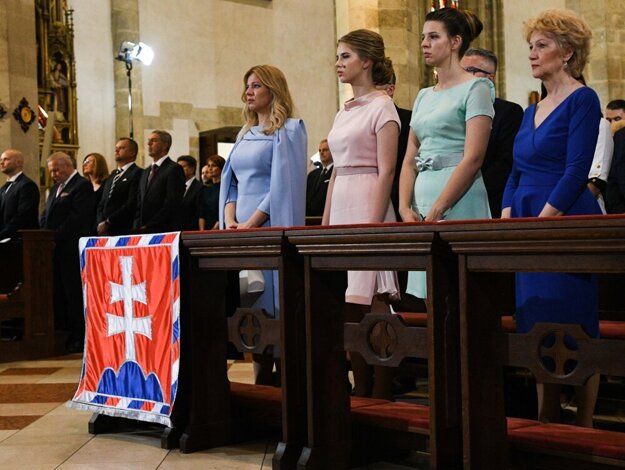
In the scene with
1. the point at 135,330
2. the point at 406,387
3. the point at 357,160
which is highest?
the point at 357,160

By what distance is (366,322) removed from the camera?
10.8ft

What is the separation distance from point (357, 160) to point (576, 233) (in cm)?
159

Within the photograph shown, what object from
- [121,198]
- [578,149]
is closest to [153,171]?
[121,198]

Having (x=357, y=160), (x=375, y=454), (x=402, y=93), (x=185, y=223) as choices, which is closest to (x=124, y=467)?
(x=375, y=454)

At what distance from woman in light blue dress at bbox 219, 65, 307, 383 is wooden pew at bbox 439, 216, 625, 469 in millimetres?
1593

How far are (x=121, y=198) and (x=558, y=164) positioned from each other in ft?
17.3

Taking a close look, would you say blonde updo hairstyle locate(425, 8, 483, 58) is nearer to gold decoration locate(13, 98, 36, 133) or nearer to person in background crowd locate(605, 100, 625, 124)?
person in background crowd locate(605, 100, 625, 124)

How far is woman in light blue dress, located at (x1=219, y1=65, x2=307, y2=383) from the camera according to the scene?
178 inches

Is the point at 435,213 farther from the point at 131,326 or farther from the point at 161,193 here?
the point at 161,193

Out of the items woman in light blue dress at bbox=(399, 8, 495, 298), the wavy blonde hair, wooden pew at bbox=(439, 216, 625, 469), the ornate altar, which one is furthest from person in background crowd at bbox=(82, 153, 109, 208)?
wooden pew at bbox=(439, 216, 625, 469)

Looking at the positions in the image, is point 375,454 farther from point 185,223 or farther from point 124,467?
point 185,223

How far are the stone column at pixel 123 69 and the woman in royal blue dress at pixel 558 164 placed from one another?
1208 centimetres

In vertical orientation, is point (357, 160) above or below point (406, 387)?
above

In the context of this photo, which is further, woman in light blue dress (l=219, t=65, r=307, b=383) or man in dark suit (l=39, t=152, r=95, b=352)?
man in dark suit (l=39, t=152, r=95, b=352)
